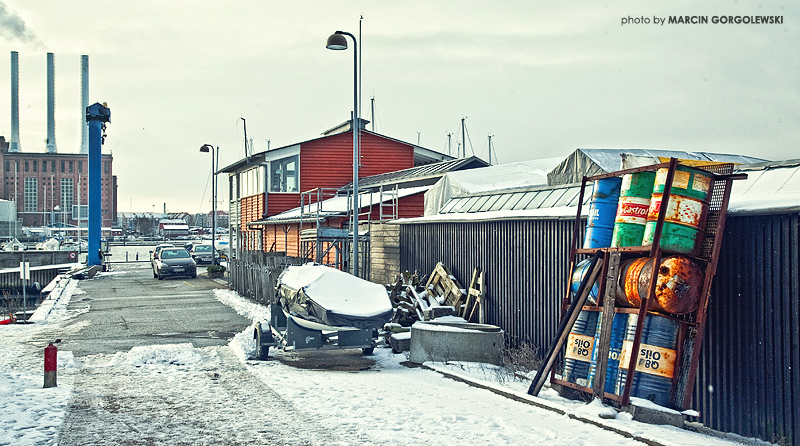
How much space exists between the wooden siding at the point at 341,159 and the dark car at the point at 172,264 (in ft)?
24.2

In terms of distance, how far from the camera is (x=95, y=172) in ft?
141

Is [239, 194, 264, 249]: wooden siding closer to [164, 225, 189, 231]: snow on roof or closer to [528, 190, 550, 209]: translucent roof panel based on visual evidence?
[528, 190, 550, 209]: translucent roof panel

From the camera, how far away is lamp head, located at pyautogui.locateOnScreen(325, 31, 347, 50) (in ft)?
Result: 55.3

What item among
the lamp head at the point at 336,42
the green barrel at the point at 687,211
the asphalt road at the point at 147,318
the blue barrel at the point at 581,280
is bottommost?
the asphalt road at the point at 147,318

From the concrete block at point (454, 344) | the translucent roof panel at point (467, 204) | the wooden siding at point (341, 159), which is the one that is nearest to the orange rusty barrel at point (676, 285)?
the concrete block at point (454, 344)

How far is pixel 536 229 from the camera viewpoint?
12.0 meters

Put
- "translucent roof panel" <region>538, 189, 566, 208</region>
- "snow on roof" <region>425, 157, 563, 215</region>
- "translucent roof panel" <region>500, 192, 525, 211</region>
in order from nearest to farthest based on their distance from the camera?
"translucent roof panel" <region>538, 189, 566, 208</region>, "translucent roof panel" <region>500, 192, 525, 211</region>, "snow on roof" <region>425, 157, 563, 215</region>

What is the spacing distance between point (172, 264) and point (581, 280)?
1167 inches

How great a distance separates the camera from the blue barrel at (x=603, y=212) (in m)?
9.22

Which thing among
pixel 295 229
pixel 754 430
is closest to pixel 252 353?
pixel 754 430

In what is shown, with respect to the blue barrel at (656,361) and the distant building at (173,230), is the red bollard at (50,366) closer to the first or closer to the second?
the blue barrel at (656,361)

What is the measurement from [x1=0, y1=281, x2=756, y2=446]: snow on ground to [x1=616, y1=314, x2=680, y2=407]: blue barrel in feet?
1.28

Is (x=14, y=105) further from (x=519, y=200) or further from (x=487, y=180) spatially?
(x=519, y=200)

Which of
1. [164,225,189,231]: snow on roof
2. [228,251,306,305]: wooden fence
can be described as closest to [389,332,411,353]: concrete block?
[228,251,306,305]: wooden fence
